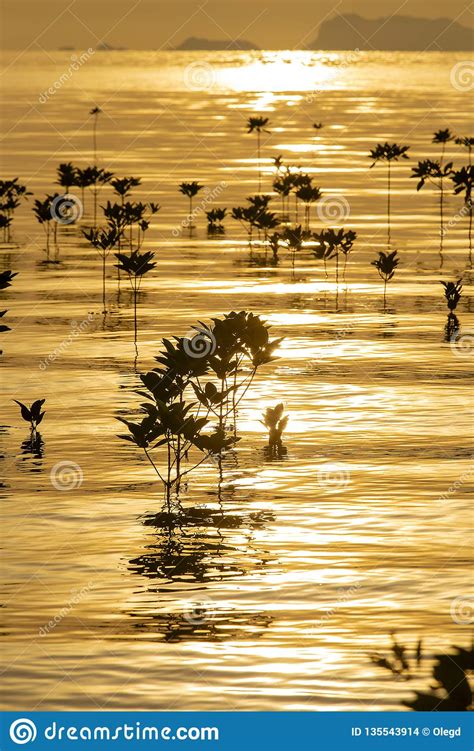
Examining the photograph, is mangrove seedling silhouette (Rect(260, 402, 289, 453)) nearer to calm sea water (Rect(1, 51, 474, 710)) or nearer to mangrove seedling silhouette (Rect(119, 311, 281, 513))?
calm sea water (Rect(1, 51, 474, 710))

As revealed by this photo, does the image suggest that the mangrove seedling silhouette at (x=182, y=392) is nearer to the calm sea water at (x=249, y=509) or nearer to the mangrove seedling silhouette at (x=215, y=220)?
the calm sea water at (x=249, y=509)

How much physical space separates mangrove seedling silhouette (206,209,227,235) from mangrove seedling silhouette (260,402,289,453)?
2973 centimetres

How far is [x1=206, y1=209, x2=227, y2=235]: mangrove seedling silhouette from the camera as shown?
47.9m

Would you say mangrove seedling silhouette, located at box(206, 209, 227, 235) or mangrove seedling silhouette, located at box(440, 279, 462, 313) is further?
mangrove seedling silhouette, located at box(206, 209, 227, 235)

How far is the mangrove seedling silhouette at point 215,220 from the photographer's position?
4794 centimetres

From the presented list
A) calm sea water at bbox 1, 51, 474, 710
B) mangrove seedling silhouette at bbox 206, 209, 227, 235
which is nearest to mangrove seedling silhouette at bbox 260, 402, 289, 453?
calm sea water at bbox 1, 51, 474, 710

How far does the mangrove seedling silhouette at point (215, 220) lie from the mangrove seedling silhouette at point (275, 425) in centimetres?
2973

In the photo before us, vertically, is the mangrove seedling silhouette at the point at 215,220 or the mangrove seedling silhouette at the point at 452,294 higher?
the mangrove seedling silhouette at the point at 215,220

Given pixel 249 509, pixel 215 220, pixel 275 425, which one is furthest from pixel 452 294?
pixel 215 220

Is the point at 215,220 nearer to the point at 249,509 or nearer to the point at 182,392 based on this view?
the point at 182,392

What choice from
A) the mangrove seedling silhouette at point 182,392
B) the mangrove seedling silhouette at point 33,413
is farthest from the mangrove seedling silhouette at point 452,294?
the mangrove seedling silhouette at point 33,413

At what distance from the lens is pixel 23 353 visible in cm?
2586
